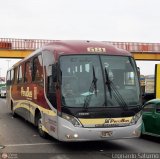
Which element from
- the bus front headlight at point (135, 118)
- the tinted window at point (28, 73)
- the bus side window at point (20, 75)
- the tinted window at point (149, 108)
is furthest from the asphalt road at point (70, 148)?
the bus side window at point (20, 75)

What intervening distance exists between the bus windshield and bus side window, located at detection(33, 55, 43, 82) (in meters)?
2.29

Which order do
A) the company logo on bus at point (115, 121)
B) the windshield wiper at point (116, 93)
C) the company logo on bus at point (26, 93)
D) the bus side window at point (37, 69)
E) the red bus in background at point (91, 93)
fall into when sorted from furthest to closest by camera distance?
the company logo on bus at point (26, 93) → the bus side window at point (37, 69) → the windshield wiper at point (116, 93) → the company logo on bus at point (115, 121) → the red bus in background at point (91, 93)

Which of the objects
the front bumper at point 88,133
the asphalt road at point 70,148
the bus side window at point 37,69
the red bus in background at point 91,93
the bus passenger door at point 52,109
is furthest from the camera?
the bus side window at point 37,69

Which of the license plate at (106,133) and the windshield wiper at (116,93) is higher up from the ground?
the windshield wiper at (116,93)

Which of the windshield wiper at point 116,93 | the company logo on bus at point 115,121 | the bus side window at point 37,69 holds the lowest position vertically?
the company logo on bus at point 115,121

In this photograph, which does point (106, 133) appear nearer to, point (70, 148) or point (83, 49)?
point (70, 148)

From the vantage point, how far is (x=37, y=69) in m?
13.9

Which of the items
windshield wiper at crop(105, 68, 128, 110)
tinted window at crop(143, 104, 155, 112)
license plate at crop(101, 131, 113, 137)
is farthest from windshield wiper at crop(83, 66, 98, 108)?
tinted window at crop(143, 104, 155, 112)

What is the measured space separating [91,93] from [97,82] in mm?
373

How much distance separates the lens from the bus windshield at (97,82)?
10.6 metres

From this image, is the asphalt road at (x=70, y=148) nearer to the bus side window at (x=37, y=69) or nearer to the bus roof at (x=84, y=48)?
the bus side window at (x=37, y=69)

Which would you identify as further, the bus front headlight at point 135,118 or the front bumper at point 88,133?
the bus front headlight at point 135,118

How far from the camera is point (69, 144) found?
1206 centimetres

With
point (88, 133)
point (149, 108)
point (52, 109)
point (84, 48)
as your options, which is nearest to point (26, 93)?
point (52, 109)
